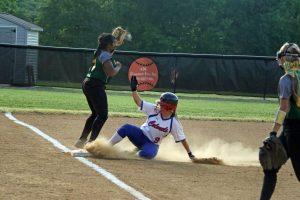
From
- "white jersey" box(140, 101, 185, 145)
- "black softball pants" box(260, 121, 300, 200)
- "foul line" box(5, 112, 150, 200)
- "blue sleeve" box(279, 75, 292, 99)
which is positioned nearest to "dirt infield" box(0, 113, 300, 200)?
"foul line" box(5, 112, 150, 200)

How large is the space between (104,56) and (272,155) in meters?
3.67

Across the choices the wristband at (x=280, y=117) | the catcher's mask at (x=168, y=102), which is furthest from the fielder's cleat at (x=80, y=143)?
the wristband at (x=280, y=117)

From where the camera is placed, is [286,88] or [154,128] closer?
[286,88]

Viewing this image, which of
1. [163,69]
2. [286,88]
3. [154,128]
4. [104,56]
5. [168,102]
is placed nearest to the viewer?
[286,88]

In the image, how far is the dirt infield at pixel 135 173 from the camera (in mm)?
6117

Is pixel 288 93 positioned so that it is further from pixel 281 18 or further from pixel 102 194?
pixel 281 18

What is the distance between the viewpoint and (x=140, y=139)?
872 centimetres

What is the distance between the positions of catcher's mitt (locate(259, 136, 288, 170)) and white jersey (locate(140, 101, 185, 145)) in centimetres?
281

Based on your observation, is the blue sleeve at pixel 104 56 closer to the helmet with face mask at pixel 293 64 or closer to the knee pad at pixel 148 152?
the knee pad at pixel 148 152

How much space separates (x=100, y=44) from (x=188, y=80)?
15912 millimetres

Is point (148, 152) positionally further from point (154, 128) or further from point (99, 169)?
point (99, 169)

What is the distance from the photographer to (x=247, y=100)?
82.5 ft

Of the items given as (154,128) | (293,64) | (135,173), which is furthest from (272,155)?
(154,128)

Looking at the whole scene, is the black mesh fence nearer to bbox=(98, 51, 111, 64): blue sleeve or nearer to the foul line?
the foul line
